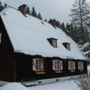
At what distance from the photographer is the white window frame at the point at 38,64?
20622mm

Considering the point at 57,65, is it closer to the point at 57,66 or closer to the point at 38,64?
the point at 57,66

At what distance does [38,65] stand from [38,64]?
0.11 metres

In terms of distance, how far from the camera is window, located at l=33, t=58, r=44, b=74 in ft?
67.9

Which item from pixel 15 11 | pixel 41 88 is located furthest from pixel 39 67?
pixel 15 11

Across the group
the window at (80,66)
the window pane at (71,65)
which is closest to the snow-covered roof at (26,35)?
the window pane at (71,65)

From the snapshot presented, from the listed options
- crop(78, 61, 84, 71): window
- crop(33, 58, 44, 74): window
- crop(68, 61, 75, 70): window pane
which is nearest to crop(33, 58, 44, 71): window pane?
crop(33, 58, 44, 74): window

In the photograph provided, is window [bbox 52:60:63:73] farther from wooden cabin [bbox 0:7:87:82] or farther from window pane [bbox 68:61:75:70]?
window pane [bbox 68:61:75:70]

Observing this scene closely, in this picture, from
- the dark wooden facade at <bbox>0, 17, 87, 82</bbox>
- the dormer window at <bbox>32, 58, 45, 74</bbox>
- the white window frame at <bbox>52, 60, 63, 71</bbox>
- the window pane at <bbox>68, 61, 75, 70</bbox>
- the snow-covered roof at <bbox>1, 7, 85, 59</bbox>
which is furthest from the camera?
the window pane at <bbox>68, 61, 75, 70</bbox>

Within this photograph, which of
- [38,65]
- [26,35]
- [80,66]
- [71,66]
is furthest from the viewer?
[80,66]

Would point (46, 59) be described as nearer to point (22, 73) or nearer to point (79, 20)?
point (22, 73)

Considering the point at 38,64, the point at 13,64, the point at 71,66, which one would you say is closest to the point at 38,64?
the point at 38,64

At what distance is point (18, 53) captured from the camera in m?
18.8

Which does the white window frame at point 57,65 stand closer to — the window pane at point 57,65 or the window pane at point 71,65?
the window pane at point 57,65

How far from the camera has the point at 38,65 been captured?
2122 cm
